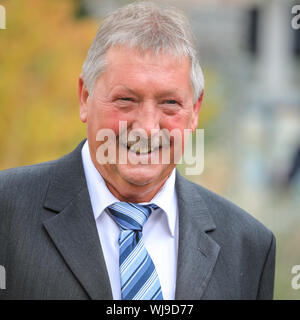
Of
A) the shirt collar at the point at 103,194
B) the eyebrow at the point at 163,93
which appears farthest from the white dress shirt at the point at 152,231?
the eyebrow at the point at 163,93

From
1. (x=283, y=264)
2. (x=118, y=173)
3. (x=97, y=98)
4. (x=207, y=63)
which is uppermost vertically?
(x=207, y=63)

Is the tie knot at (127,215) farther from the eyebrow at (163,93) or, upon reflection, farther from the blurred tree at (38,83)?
the blurred tree at (38,83)

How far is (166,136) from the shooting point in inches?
88.1

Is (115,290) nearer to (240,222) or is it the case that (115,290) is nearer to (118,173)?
(118,173)

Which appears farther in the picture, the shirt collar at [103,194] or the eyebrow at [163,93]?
the shirt collar at [103,194]

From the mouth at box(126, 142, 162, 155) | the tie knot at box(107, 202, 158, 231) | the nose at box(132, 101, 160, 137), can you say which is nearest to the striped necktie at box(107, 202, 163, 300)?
the tie knot at box(107, 202, 158, 231)

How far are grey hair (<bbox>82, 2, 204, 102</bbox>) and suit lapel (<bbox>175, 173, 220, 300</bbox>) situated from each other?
0.49 meters

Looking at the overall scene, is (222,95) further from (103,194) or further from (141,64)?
(141,64)

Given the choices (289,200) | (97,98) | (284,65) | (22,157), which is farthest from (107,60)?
(284,65)

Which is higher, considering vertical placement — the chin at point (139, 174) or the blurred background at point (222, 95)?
the blurred background at point (222, 95)

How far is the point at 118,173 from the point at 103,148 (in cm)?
11

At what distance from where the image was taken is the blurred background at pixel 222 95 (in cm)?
625

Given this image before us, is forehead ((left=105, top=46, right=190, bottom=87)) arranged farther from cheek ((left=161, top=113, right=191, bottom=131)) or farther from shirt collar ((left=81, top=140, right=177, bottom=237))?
shirt collar ((left=81, top=140, right=177, bottom=237))

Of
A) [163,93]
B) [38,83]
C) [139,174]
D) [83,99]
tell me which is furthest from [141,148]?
[38,83]
